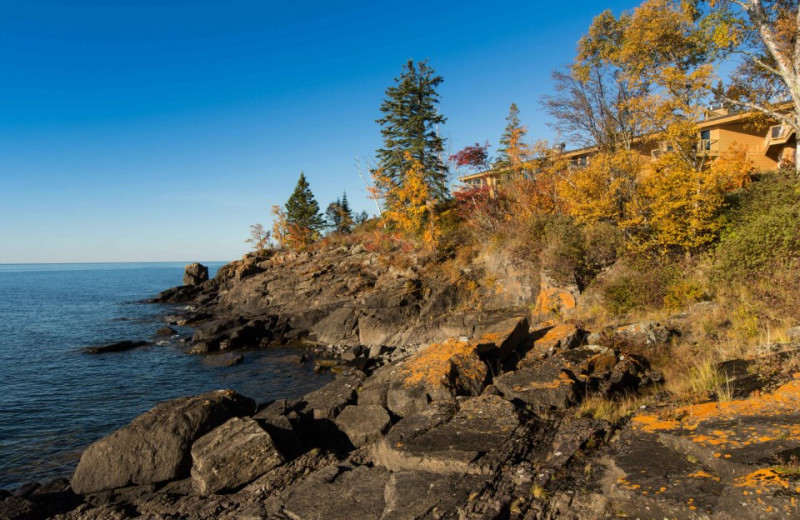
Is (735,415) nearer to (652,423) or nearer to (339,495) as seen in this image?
(652,423)

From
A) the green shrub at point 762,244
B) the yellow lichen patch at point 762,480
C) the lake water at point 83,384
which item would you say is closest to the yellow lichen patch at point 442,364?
the yellow lichen patch at point 762,480

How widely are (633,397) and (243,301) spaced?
38.7 m

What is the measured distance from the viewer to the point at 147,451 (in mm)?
9383

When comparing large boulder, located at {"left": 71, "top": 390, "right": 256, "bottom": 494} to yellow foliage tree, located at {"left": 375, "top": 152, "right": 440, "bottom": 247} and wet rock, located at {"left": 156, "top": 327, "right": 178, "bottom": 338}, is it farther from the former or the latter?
wet rock, located at {"left": 156, "top": 327, "right": 178, "bottom": 338}

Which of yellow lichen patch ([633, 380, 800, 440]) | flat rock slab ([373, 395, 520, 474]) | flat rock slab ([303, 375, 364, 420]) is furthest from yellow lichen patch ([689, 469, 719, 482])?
flat rock slab ([303, 375, 364, 420])

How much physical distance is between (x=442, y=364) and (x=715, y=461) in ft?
21.0

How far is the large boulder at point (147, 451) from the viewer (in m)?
9.27

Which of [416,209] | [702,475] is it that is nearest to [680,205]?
[702,475]

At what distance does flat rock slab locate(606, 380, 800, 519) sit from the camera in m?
3.67

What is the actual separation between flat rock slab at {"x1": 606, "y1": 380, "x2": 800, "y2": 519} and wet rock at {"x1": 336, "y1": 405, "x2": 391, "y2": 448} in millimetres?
5304

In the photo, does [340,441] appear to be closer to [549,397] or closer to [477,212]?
[549,397]

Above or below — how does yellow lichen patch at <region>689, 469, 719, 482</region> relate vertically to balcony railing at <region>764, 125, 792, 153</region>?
below

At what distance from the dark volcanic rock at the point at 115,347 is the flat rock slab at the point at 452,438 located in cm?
2666

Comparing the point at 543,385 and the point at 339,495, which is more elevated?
the point at 543,385
